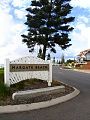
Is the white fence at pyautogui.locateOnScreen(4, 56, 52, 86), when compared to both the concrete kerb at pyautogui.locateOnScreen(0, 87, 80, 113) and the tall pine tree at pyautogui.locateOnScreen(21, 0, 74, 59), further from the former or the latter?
the tall pine tree at pyautogui.locateOnScreen(21, 0, 74, 59)

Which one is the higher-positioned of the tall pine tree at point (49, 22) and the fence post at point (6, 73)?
the tall pine tree at point (49, 22)

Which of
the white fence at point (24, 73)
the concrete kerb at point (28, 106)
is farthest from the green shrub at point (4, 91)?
the concrete kerb at point (28, 106)

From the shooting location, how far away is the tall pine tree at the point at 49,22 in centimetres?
2636

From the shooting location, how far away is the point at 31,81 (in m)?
18.8

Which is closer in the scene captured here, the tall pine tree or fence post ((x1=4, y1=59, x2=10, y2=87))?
fence post ((x1=4, y1=59, x2=10, y2=87))

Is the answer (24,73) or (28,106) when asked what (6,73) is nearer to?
(24,73)

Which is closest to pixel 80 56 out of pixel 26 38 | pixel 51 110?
pixel 26 38

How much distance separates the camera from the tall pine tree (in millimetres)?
26359

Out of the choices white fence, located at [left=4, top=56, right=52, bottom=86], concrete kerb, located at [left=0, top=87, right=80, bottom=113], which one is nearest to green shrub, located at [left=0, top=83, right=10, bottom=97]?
white fence, located at [left=4, top=56, right=52, bottom=86]

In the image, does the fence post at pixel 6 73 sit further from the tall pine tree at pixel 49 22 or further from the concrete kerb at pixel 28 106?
the tall pine tree at pixel 49 22

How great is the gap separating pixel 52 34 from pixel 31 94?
44.1 ft

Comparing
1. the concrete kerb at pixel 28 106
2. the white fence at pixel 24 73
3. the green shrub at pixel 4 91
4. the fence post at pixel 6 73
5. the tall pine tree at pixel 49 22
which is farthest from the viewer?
the tall pine tree at pixel 49 22

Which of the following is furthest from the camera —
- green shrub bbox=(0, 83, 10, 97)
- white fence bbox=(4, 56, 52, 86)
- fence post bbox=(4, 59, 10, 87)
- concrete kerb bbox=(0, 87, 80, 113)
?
white fence bbox=(4, 56, 52, 86)

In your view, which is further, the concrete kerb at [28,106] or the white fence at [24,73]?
the white fence at [24,73]
